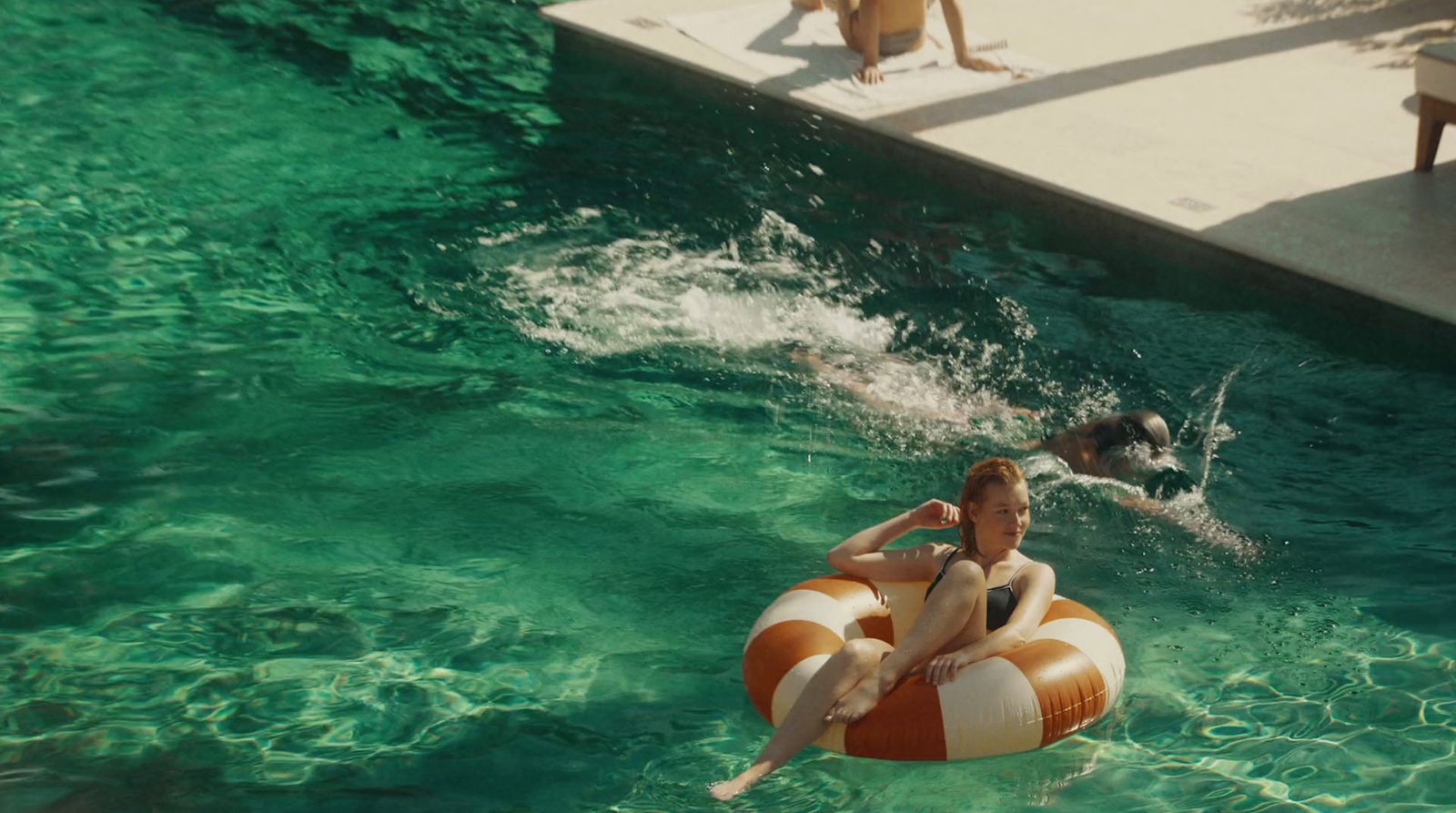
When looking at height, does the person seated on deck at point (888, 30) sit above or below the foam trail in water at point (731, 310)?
above

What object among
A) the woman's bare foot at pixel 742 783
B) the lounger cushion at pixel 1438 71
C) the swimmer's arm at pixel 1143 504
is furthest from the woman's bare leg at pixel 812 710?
the lounger cushion at pixel 1438 71

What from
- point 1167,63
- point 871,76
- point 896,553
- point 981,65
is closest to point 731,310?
point 871,76

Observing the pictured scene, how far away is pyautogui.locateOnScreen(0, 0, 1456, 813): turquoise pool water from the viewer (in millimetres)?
4586

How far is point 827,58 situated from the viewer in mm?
9789

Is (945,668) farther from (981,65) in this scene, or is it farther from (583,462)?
(981,65)

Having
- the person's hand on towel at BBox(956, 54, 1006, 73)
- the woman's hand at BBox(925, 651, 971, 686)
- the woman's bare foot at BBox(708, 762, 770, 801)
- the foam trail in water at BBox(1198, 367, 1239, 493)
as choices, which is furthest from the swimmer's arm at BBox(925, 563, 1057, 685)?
the person's hand on towel at BBox(956, 54, 1006, 73)

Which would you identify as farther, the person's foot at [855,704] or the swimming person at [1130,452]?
the swimming person at [1130,452]

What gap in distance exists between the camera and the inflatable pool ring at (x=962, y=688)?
4.16 m

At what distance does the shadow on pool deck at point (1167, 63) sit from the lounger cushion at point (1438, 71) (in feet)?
6.93

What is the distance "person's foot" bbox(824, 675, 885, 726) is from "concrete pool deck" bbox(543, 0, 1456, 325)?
12.5 ft

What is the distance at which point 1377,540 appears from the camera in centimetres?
571

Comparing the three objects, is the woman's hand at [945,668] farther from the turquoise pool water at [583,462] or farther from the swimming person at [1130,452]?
the swimming person at [1130,452]

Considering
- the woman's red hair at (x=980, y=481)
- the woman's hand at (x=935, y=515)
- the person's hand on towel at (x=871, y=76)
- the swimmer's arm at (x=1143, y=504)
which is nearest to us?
the woman's red hair at (x=980, y=481)

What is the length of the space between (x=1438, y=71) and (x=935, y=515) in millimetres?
4388
